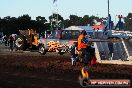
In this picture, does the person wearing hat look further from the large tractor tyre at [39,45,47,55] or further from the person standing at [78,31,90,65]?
the large tractor tyre at [39,45,47,55]

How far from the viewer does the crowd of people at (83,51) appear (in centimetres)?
2022

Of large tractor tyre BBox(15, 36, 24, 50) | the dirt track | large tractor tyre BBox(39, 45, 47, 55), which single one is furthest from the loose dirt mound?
large tractor tyre BBox(15, 36, 24, 50)

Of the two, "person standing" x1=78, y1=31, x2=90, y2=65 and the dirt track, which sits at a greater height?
"person standing" x1=78, y1=31, x2=90, y2=65

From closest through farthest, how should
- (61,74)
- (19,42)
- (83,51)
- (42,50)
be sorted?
(61,74), (83,51), (42,50), (19,42)

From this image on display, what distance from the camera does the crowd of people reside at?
66.3 ft

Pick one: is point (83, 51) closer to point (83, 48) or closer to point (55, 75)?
point (83, 48)

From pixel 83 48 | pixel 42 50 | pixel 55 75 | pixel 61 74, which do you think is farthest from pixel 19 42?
pixel 55 75

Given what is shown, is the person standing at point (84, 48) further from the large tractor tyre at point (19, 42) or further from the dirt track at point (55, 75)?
the large tractor tyre at point (19, 42)

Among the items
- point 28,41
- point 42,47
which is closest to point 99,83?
point 42,47

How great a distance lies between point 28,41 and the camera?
37062 millimetres

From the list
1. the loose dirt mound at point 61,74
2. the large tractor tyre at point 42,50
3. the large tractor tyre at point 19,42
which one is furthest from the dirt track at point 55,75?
the large tractor tyre at point 19,42

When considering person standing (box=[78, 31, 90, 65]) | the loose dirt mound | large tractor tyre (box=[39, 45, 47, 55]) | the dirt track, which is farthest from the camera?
large tractor tyre (box=[39, 45, 47, 55])

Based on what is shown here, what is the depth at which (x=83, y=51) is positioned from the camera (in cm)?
2022

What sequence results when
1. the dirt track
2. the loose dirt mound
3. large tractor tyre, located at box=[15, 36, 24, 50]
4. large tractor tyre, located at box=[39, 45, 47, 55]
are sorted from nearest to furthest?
1. the dirt track
2. the loose dirt mound
3. large tractor tyre, located at box=[39, 45, 47, 55]
4. large tractor tyre, located at box=[15, 36, 24, 50]
